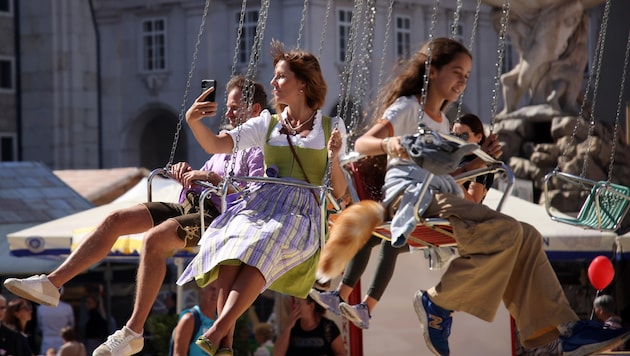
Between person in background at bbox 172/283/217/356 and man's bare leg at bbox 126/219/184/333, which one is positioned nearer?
man's bare leg at bbox 126/219/184/333

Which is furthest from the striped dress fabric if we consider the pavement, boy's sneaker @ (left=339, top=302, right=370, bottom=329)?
A: the pavement

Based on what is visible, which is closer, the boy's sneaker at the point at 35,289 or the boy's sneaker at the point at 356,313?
the boy's sneaker at the point at 35,289

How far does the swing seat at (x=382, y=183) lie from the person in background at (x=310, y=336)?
10.4 ft

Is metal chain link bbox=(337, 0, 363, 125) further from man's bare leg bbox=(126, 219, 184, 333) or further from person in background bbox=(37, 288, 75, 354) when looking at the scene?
person in background bbox=(37, 288, 75, 354)

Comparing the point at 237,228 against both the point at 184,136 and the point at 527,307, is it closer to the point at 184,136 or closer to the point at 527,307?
the point at 527,307

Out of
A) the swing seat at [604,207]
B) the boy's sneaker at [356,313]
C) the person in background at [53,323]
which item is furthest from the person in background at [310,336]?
the person in background at [53,323]

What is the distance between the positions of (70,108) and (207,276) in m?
34.2

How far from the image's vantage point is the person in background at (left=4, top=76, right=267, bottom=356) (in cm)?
855

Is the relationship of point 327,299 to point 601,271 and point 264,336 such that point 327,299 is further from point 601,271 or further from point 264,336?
point 264,336

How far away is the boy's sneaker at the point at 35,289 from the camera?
335 inches

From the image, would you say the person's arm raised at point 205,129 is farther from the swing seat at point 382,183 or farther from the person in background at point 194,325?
the person in background at point 194,325

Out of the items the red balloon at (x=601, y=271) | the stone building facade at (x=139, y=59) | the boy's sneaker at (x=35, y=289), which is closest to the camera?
the boy's sneaker at (x=35, y=289)

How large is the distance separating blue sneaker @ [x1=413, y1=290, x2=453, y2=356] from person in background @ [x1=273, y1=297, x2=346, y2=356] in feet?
13.2

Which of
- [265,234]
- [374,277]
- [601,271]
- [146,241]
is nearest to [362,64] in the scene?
[374,277]
